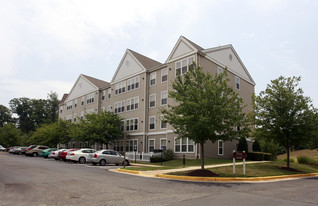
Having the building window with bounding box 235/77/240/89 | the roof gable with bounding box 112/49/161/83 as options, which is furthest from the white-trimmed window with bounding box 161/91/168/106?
the building window with bounding box 235/77/240/89

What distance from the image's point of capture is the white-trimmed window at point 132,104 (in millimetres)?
38650

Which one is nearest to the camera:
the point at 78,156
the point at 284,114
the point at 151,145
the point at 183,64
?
the point at 284,114

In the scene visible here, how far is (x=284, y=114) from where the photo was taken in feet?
72.0

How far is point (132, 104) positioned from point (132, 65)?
5755mm

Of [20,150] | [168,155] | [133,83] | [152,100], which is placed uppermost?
[133,83]

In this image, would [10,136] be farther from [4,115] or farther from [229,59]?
[229,59]

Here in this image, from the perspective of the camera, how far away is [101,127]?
36.5 meters

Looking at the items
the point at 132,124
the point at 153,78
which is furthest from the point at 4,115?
the point at 153,78

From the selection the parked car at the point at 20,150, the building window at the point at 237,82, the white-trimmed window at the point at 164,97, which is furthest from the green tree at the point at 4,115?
the building window at the point at 237,82

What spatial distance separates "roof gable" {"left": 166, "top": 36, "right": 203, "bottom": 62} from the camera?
31.2 meters

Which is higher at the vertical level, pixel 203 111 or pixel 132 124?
pixel 203 111

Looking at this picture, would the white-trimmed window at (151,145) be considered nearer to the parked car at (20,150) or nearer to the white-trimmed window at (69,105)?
the parked car at (20,150)

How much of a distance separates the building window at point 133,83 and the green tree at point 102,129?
4.78 metres

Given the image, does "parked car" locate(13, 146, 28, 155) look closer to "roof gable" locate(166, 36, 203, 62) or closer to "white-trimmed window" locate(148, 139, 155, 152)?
"white-trimmed window" locate(148, 139, 155, 152)
